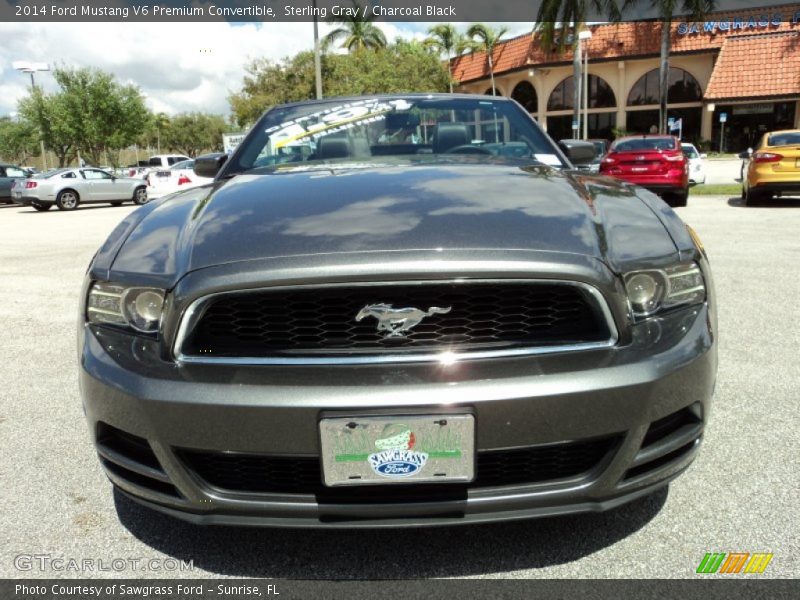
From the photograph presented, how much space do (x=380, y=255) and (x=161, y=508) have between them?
0.92 meters

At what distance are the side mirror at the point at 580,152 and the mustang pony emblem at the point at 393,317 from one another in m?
1.97

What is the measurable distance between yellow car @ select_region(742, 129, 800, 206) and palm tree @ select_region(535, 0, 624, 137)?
21.7m

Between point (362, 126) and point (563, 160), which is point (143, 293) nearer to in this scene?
point (362, 126)

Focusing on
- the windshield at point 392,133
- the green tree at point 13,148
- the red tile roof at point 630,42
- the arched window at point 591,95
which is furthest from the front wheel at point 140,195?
the green tree at point 13,148

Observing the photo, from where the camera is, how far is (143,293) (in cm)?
190

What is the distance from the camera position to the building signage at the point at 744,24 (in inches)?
1532

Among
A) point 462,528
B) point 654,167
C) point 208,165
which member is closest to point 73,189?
point 654,167

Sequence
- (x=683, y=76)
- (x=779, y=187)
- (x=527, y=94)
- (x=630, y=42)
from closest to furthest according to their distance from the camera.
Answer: (x=779, y=187), (x=630, y=42), (x=683, y=76), (x=527, y=94)

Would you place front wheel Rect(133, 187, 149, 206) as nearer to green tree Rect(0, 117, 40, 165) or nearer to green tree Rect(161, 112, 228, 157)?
green tree Rect(0, 117, 40, 165)

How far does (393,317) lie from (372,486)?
1.44ft

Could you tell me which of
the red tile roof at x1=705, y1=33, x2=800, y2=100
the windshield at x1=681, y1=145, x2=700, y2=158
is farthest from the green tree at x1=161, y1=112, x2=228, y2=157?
the windshield at x1=681, y1=145, x2=700, y2=158

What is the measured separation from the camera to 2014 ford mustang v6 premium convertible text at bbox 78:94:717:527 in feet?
5.39

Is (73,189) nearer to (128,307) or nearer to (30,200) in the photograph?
(30,200)

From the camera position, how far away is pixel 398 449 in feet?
5.42
